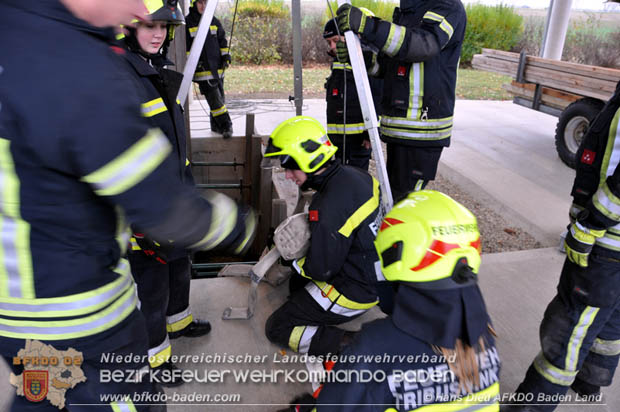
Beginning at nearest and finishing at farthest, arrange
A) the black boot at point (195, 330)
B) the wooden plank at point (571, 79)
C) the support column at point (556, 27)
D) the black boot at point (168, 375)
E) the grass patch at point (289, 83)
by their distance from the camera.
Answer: the black boot at point (168, 375) → the black boot at point (195, 330) → the wooden plank at point (571, 79) → the support column at point (556, 27) → the grass patch at point (289, 83)

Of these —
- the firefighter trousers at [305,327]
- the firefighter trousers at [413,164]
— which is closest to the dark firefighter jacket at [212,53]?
the firefighter trousers at [413,164]

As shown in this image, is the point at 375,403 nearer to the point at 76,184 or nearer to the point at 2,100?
the point at 76,184

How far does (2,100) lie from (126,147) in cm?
30

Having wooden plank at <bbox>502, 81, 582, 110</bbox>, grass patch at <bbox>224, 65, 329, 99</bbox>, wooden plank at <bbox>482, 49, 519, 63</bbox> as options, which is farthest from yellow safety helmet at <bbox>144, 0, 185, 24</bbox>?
grass patch at <bbox>224, 65, 329, 99</bbox>

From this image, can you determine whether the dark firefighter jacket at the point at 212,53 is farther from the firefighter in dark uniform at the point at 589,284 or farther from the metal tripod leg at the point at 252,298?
the firefighter in dark uniform at the point at 589,284

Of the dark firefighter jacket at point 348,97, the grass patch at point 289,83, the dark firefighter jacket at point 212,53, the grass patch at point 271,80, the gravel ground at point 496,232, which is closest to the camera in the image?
the gravel ground at point 496,232

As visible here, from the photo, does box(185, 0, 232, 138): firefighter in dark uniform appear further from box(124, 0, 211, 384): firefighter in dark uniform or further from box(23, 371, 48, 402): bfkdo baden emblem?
box(23, 371, 48, 402): bfkdo baden emblem

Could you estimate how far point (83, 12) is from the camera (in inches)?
44.8

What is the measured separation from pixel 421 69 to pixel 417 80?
0.08 meters

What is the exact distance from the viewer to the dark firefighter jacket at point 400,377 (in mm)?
1339

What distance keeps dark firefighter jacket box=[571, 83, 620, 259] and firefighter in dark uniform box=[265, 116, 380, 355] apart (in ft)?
3.46

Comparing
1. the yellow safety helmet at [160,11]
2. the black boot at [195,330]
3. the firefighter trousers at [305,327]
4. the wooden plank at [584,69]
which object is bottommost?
the black boot at [195,330]

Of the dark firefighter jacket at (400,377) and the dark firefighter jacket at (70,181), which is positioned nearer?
the dark firefighter jacket at (70,181)

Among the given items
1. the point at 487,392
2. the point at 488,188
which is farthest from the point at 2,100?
the point at 488,188
